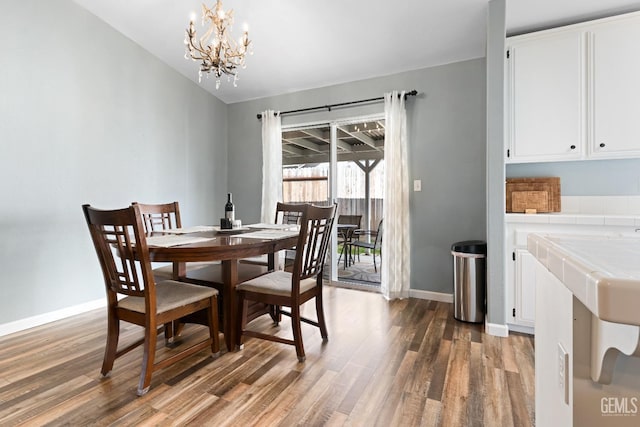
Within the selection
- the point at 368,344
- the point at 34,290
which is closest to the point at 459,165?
the point at 368,344

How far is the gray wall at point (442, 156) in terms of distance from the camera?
3.28m

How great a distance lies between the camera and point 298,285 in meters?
2.12

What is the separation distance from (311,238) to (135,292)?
3.54ft

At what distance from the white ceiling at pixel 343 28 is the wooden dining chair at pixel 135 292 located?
5.79ft

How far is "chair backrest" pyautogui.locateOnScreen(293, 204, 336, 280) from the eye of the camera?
209 cm

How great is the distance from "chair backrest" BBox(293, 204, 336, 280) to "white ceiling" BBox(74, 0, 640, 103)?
1.83m

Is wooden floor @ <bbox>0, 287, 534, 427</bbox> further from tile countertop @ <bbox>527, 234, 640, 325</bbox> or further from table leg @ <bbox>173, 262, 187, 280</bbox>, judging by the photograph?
tile countertop @ <bbox>527, 234, 640, 325</bbox>

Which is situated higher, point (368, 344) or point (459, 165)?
point (459, 165)

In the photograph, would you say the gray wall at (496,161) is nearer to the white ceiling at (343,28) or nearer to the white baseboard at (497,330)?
the white baseboard at (497,330)

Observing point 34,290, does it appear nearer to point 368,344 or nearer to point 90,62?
point 90,62

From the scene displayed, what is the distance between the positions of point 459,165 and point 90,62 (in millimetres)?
3829

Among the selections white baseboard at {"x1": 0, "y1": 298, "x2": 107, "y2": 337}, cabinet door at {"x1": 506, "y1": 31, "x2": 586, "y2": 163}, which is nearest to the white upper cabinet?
cabinet door at {"x1": 506, "y1": 31, "x2": 586, "y2": 163}

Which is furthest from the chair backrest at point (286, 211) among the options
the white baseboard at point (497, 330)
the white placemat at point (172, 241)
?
the white baseboard at point (497, 330)

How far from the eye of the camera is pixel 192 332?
2629 millimetres
